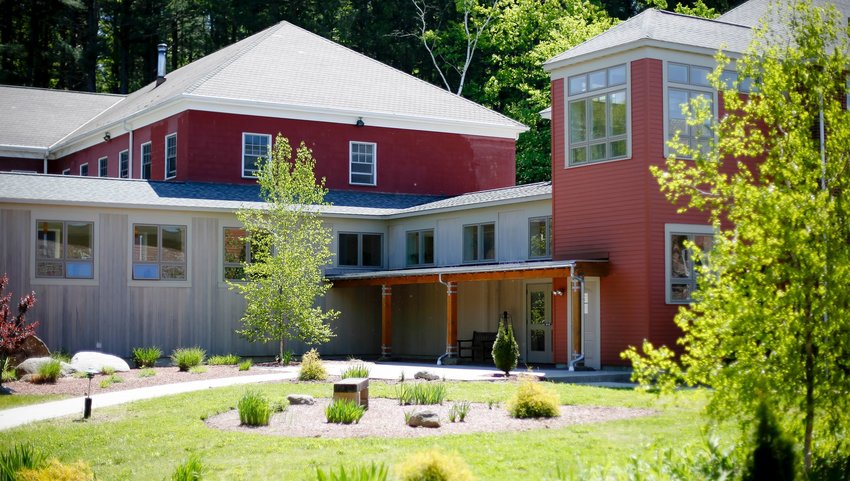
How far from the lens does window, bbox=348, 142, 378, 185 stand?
3450 centimetres

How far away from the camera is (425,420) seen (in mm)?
14023

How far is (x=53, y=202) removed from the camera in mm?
26609

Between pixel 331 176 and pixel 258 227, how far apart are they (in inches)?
307

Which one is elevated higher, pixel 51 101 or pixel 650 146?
pixel 51 101

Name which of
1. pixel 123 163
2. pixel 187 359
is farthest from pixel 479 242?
pixel 123 163

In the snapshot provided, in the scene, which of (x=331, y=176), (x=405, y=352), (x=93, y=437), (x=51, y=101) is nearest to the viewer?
(x=93, y=437)

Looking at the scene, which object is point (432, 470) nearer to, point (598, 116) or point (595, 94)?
point (598, 116)

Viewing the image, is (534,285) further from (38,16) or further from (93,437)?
(38,16)

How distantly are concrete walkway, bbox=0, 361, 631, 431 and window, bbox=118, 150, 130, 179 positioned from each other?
1501cm

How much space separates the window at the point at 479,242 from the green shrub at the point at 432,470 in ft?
63.2

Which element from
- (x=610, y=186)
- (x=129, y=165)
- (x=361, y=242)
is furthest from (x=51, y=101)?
(x=610, y=186)

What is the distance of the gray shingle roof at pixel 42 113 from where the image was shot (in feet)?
142

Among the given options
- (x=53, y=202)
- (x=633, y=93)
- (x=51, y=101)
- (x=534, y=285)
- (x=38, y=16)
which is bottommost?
(x=534, y=285)

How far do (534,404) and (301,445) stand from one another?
3.71 metres
